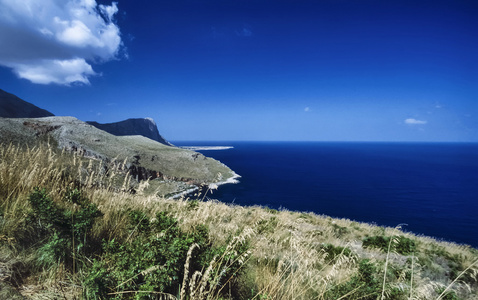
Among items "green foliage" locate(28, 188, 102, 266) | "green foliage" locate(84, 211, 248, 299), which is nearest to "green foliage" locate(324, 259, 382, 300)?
"green foliage" locate(84, 211, 248, 299)

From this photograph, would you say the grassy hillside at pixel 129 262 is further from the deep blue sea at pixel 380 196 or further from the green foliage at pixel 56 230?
the deep blue sea at pixel 380 196

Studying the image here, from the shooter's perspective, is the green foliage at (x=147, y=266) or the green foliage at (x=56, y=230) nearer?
the green foliage at (x=147, y=266)

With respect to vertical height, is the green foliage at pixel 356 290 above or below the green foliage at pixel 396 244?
above

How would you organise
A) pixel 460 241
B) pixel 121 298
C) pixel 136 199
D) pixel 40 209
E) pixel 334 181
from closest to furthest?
pixel 121 298 → pixel 40 209 → pixel 136 199 → pixel 460 241 → pixel 334 181

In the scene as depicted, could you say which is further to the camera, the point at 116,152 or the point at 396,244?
the point at 116,152

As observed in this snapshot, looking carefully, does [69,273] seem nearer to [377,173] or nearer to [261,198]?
[261,198]

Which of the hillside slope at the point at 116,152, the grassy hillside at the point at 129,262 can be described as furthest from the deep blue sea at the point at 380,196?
the grassy hillside at the point at 129,262

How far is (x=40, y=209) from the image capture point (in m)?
3.44

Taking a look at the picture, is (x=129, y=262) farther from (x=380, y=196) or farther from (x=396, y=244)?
(x=380, y=196)

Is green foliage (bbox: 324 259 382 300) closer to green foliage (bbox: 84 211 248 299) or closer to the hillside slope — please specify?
green foliage (bbox: 84 211 248 299)

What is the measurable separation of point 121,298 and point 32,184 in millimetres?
4001

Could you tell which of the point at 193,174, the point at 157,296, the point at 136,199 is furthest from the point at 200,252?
the point at 193,174

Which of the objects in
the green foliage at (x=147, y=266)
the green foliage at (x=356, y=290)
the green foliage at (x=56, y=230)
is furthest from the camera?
the green foliage at (x=356, y=290)

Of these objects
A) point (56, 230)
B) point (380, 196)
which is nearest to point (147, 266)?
point (56, 230)
